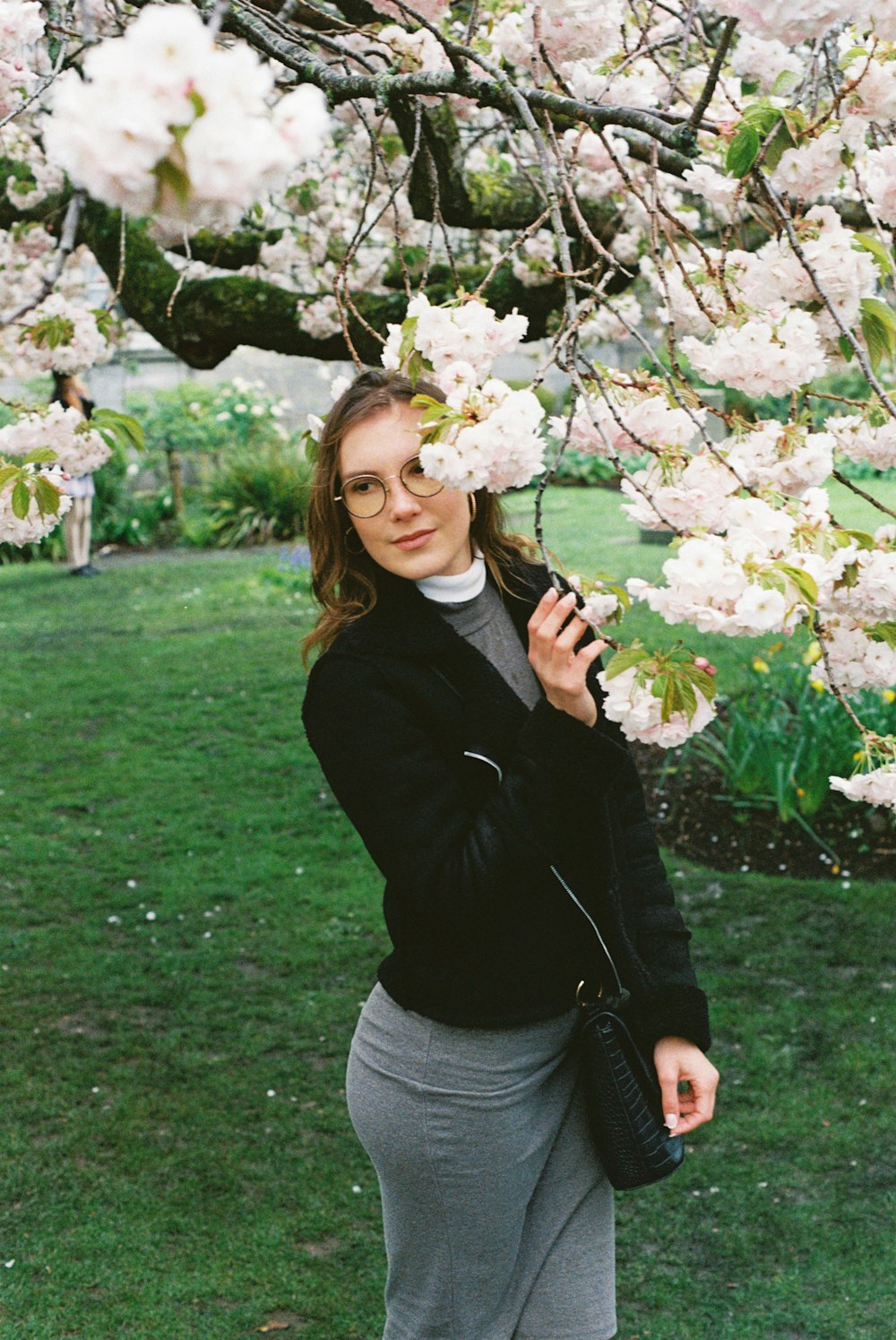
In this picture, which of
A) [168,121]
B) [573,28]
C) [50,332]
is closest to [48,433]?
[50,332]

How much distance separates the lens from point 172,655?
8.05m

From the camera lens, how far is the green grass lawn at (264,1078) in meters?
2.81

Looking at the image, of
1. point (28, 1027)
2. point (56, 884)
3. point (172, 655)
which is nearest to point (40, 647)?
point (172, 655)

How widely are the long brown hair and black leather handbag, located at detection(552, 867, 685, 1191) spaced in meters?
0.51

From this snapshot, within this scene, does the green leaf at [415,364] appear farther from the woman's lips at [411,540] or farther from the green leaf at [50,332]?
the green leaf at [50,332]

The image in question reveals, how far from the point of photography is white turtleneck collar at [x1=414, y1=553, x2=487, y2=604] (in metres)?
1.81

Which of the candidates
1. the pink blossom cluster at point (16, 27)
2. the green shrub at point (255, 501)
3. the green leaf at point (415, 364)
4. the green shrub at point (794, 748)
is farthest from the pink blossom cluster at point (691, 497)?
the green shrub at point (255, 501)

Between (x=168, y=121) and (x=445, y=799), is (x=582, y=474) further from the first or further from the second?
(x=168, y=121)

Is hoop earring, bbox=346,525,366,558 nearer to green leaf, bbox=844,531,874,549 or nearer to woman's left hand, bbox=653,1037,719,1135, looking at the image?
green leaf, bbox=844,531,874,549

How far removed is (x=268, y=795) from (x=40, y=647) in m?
3.26

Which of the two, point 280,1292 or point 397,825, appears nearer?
point 397,825

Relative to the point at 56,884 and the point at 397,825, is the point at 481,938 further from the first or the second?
the point at 56,884

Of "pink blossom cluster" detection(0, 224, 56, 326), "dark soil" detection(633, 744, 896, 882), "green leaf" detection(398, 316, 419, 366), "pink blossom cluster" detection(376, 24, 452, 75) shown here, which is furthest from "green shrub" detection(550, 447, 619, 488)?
"green leaf" detection(398, 316, 419, 366)

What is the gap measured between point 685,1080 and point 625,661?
0.76 m
